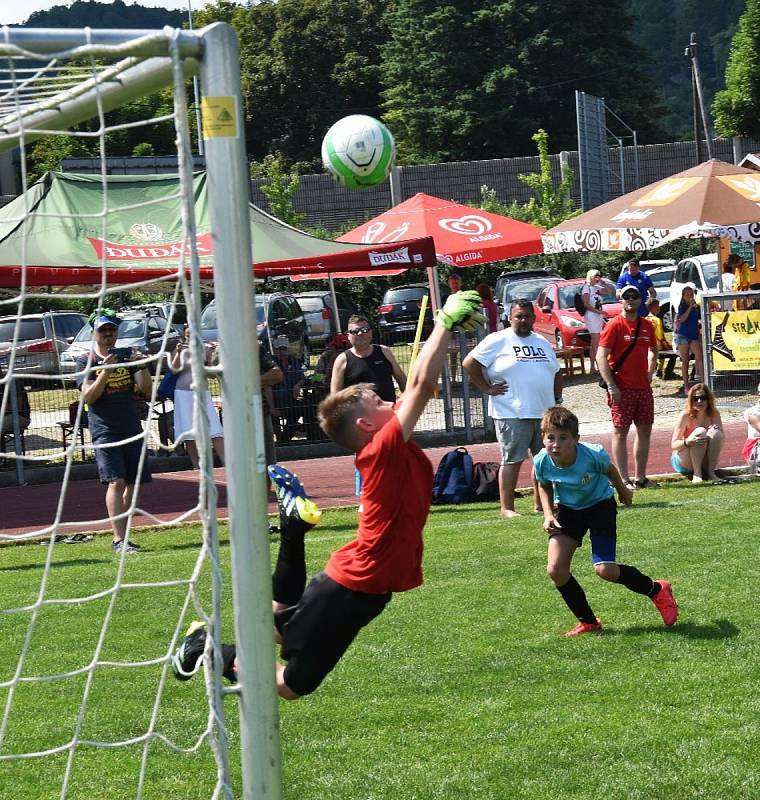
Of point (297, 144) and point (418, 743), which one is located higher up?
point (297, 144)

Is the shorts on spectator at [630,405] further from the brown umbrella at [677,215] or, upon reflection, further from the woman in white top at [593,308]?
the woman in white top at [593,308]

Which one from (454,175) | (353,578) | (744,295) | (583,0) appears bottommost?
(353,578)

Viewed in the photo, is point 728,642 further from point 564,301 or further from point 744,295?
point 564,301

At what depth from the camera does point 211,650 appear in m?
3.87

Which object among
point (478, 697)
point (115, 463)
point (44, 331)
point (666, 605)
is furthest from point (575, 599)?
point (44, 331)

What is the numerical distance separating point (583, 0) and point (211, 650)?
6406 cm

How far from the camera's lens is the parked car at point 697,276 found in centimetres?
2305

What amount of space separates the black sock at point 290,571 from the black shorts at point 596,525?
2136mm

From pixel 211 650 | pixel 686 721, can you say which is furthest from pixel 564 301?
pixel 211 650

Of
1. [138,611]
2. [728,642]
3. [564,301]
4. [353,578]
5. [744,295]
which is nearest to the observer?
[353,578]

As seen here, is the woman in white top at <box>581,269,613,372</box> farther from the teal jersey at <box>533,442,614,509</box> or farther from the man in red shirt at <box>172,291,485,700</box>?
the man in red shirt at <box>172,291,485,700</box>

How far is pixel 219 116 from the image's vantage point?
3.54 meters

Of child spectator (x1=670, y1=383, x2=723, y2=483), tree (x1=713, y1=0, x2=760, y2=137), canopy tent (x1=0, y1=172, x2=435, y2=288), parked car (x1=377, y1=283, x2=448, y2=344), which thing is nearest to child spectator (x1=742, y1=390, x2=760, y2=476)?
child spectator (x1=670, y1=383, x2=723, y2=483)

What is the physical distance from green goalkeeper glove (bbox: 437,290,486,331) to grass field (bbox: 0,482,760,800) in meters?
1.96
